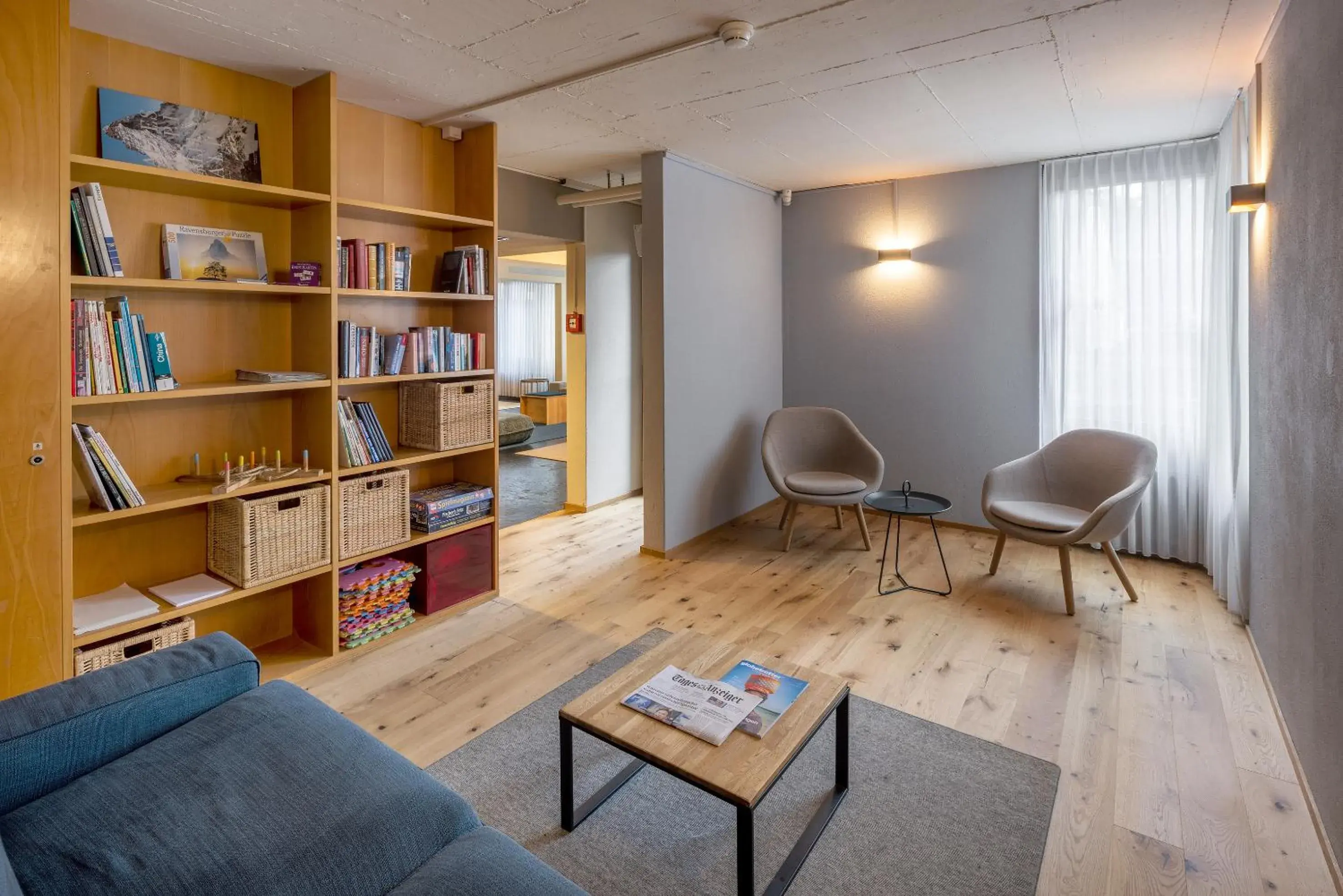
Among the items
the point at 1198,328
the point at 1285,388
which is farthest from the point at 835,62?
the point at 1198,328

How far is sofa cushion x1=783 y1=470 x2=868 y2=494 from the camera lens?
432cm

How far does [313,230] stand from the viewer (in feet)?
9.75

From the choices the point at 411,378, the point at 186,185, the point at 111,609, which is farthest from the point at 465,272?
the point at 111,609

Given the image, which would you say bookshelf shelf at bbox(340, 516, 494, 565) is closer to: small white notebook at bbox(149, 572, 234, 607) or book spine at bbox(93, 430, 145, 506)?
small white notebook at bbox(149, 572, 234, 607)

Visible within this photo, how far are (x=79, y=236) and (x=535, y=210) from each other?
2.97 metres

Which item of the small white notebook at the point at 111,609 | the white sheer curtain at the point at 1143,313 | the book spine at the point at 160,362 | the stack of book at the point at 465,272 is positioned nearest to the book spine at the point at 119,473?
the book spine at the point at 160,362

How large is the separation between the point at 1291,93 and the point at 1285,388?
0.94m

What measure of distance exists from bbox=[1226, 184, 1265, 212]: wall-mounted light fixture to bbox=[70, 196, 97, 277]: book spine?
4.11 metres

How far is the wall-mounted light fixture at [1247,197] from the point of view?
107 inches

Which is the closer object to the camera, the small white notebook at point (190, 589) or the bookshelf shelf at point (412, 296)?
the small white notebook at point (190, 589)

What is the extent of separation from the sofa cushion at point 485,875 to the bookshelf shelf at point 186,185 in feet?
7.69

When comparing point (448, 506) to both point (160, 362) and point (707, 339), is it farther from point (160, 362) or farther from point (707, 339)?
point (707, 339)

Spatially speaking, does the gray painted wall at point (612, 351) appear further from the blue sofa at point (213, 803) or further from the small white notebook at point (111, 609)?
the blue sofa at point (213, 803)

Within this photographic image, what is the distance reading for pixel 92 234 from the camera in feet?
7.57
